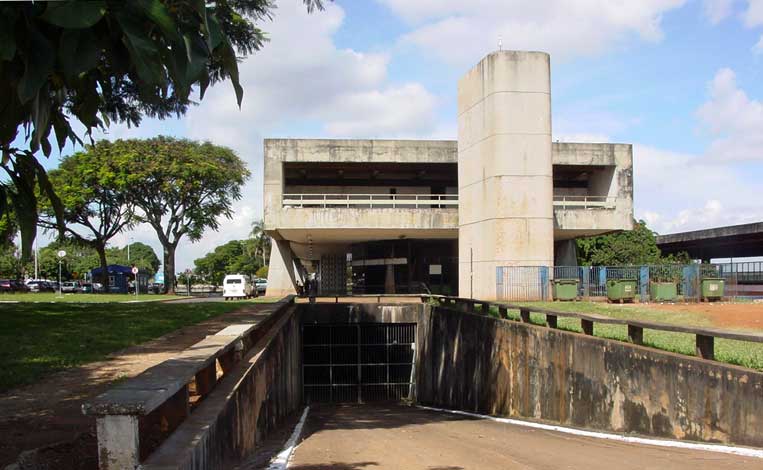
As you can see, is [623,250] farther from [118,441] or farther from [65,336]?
[118,441]

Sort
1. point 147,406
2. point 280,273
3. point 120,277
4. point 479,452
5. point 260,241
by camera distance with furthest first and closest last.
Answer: point 260,241 < point 120,277 < point 280,273 < point 479,452 < point 147,406

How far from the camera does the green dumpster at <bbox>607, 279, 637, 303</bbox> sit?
96.1 ft

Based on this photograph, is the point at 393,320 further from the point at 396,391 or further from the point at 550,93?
the point at 550,93

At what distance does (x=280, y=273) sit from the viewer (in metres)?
43.5

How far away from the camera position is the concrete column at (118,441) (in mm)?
3533

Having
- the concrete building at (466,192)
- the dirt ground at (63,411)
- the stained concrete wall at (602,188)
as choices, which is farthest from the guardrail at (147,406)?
the stained concrete wall at (602,188)

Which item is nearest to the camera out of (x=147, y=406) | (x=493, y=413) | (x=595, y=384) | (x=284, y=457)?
(x=147, y=406)

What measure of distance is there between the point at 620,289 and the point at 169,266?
3773cm

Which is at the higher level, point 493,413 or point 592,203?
point 592,203

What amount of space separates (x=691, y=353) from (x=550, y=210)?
20.5m

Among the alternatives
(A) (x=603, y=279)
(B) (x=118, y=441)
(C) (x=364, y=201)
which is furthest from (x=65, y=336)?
(C) (x=364, y=201)

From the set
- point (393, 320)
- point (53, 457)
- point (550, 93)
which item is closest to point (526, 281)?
point (393, 320)

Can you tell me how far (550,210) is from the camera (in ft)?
100.0

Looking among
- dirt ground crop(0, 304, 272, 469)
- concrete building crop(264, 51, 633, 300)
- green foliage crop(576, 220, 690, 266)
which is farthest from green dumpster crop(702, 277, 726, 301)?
dirt ground crop(0, 304, 272, 469)
